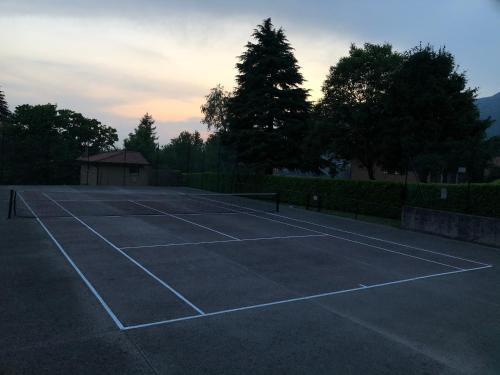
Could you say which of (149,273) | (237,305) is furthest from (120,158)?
(237,305)

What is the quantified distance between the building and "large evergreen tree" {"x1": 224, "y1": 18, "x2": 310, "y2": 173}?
52.6ft

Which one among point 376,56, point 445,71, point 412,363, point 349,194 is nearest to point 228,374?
point 412,363

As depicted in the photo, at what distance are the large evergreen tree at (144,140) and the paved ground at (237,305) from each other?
4336cm

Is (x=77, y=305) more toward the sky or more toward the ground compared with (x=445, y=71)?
more toward the ground

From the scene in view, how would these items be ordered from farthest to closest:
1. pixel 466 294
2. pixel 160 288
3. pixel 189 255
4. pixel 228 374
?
1. pixel 189 255
2. pixel 466 294
3. pixel 160 288
4. pixel 228 374

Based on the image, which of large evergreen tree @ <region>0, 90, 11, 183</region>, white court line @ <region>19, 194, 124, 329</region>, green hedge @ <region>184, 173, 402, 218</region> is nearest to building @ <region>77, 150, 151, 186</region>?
large evergreen tree @ <region>0, 90, 11, 183</region>

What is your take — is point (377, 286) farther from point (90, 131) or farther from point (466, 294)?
point (90, 131)

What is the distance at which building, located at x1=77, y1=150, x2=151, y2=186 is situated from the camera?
48.8 m

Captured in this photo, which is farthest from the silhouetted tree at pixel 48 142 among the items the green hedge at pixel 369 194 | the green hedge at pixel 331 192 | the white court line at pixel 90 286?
the white court line at pixel 90 286

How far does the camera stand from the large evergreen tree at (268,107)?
128ft

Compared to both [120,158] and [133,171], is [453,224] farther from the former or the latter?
[120,158]

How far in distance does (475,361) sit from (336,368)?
2.42 meters

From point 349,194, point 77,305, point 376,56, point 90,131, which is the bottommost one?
point 77,305

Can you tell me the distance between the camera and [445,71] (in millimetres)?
31141
